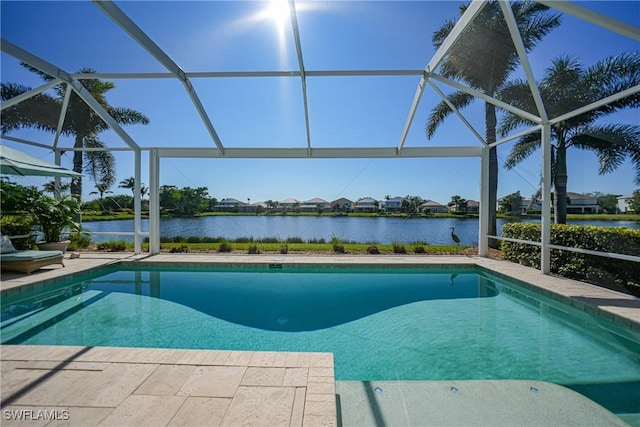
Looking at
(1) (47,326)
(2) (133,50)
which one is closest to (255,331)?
(1) (47,326)

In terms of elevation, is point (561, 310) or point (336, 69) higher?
point (336, 69)

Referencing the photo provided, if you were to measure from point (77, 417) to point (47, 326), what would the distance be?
305 centimetres

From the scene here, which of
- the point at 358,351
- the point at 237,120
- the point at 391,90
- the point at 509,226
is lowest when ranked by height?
the point at 358,351

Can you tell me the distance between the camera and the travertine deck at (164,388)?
2.18 meters

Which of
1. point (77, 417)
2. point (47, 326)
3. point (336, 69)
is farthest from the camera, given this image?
point (336, 69)

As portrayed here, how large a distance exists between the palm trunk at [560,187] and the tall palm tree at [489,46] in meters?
1.94

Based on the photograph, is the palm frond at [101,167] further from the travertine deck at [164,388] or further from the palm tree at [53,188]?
the travertine deck at [164,388]

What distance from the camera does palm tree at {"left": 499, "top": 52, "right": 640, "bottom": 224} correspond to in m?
4.84

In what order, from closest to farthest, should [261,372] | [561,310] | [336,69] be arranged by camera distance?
[261,372]
[561,310]
[336,69]

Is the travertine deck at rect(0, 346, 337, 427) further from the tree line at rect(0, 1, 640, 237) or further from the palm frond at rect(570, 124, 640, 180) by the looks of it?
the palm frond at rect(570, 124, 640, 180)

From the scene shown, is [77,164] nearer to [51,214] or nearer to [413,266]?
Answer: [51,214]

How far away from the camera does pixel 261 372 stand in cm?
278

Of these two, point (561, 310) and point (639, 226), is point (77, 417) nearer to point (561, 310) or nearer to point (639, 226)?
point (561, 310)

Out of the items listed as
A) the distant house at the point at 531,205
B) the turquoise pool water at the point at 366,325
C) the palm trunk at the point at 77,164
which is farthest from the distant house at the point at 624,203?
the palm trunk at the point at 77,164
